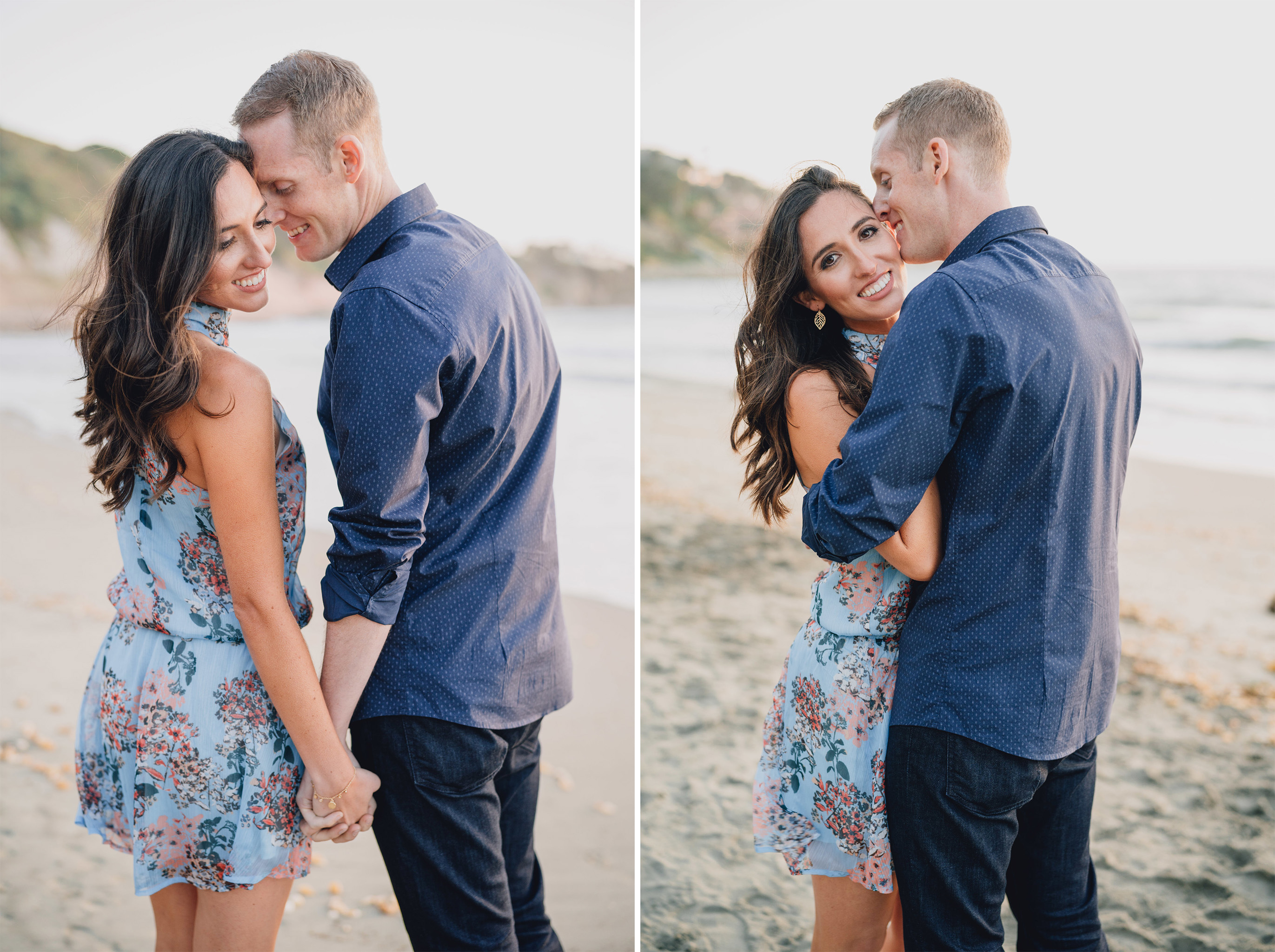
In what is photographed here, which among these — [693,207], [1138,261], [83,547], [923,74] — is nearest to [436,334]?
[83,547]

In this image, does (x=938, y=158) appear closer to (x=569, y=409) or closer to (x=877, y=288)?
(x=877, y=288)

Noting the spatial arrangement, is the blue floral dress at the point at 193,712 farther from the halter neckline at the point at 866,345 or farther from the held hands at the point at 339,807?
the halter neckline at the point at 866,345

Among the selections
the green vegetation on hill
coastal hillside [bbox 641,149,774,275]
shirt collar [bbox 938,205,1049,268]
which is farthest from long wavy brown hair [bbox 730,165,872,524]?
coastal hillside [bbox 641,149,774,275]

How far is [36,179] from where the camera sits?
19.1 m

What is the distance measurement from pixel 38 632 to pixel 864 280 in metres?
5.52

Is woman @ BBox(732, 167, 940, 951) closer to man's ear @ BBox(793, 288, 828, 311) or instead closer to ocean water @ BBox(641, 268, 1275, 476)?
man's ear @ BBox(793, 288, 828, 311)

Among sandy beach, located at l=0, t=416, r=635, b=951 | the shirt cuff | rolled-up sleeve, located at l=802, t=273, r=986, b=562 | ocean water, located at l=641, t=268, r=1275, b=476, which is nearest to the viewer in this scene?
rolled-up sleeve, located at l=802, t=273, r=986, b=562

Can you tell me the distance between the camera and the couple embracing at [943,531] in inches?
58.5

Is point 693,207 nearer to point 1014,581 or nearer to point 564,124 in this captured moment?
point 564,124

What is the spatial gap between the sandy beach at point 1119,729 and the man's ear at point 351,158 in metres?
2.48

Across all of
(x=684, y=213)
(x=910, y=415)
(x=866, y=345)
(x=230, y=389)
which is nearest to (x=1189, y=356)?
(x=866, y=345)

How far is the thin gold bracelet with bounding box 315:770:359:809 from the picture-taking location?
1.62 metres

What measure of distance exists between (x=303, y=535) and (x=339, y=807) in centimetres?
50

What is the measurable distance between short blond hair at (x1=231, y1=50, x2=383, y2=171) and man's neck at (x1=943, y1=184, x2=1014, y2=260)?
109 centimetres
